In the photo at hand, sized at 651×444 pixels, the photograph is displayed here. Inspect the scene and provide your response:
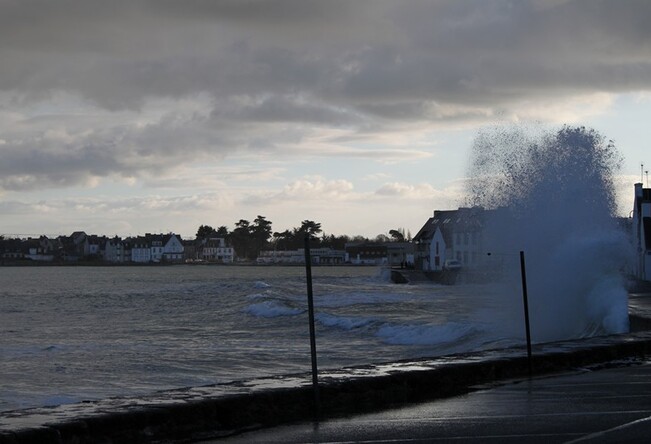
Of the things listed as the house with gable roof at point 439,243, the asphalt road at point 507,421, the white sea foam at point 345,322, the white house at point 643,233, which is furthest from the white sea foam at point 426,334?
the house with gable roof at point 439,243

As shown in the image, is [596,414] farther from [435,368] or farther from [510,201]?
[510,201]

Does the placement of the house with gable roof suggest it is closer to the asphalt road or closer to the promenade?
the promenade

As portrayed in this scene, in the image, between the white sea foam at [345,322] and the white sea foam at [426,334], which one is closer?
the white sea foam at [426,334]

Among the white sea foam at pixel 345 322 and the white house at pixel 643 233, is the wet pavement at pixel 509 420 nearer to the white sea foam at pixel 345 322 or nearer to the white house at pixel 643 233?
the white sea foam at pixel 345 322

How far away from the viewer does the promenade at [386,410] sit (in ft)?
26.2

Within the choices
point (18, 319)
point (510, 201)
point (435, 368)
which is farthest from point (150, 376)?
point (18, 319)

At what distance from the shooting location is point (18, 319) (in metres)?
45.9

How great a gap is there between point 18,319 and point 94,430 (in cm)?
4021

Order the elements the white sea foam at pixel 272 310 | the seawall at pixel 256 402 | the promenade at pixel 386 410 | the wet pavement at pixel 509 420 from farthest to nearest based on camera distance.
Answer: the white sea foam at pixel 272 310
the wet pavement at pixel 509 420
the promenade at pixel 386 410
the seawall at pixel 256 402

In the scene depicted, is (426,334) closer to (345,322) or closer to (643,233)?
(345,322)

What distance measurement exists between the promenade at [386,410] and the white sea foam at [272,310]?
32.6m

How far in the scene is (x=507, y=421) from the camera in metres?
8.91

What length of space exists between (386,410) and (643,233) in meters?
61.8

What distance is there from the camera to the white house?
220 feet
